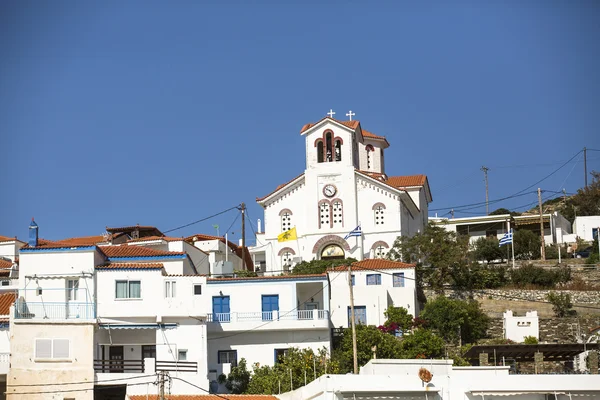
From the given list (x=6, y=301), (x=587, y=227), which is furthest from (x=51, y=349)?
(x=587, y=227)

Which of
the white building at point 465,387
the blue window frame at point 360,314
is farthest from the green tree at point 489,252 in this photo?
the white building at point 465,387

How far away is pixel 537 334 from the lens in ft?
206

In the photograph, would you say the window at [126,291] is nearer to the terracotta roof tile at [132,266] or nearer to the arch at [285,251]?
the terracotta roof tile at [132,266]

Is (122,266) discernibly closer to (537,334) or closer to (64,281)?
(64,281)

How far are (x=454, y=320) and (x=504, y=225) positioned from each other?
4640 cm

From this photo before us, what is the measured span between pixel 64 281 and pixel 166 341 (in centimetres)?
543

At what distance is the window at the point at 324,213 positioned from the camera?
81375mm

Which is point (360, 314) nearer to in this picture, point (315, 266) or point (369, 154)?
point (315, 266)

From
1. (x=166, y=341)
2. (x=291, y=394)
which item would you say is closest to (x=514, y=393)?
(x=291, y=394)

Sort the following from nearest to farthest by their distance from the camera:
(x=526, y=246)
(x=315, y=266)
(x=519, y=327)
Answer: (x=519, y=327)
(x=315, y=266)
(x=526, y=246)

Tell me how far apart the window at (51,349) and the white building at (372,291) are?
55.5 feet

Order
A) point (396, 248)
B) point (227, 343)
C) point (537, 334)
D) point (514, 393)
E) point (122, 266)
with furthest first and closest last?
point (396, 248) → point (537, 334) → point (227, 343) → point (122, 266) → point (514, 393)

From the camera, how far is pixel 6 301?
175 ft

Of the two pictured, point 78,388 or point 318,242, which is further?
point 318,242
